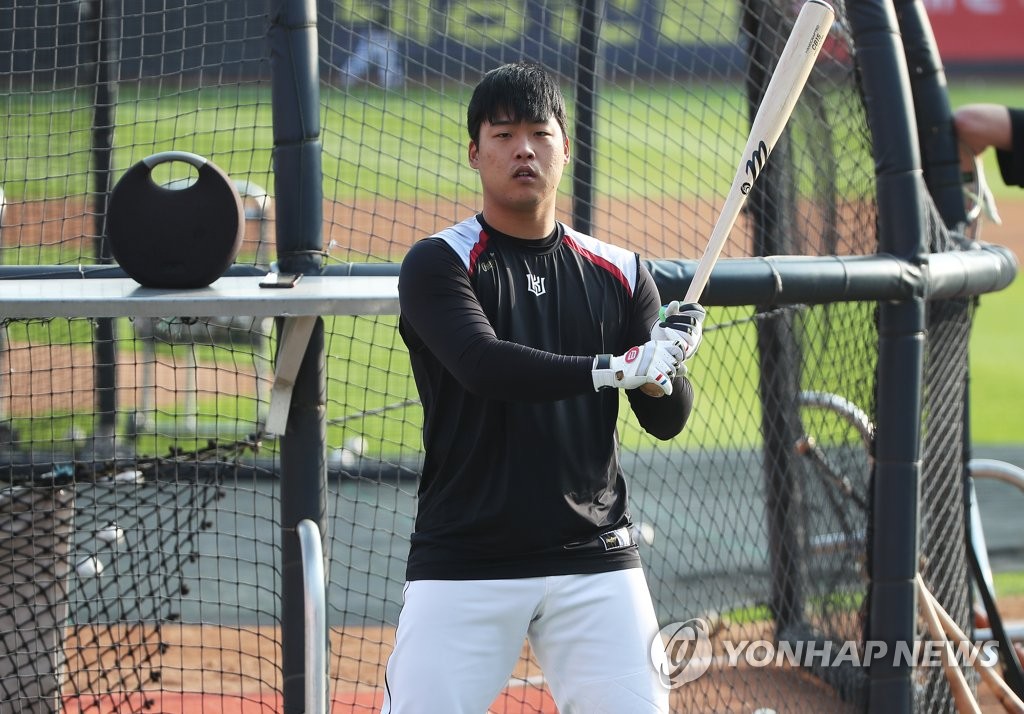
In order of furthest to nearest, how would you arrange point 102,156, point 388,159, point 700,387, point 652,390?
1. point 388,159
2. point 102,156
3. point 700,387
4. point 652,390

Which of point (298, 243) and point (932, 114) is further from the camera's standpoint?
point (932, 114)

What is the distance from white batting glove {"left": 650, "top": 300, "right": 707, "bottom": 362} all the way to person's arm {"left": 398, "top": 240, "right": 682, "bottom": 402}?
0.04 m

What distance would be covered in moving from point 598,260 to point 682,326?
334 mm

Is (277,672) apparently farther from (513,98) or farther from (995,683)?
→ (513,98)

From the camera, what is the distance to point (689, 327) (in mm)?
2201

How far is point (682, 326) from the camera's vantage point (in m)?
2.20

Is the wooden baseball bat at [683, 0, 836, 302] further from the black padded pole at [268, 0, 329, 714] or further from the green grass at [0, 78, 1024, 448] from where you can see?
the green grass at [0, 78, 1024, 448]

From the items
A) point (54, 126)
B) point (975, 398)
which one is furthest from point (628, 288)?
point (975, 398)

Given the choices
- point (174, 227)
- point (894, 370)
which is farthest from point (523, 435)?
point (894, 370)

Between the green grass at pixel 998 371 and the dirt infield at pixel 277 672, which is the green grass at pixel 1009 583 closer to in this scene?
the dirt infield at pixel 277 672

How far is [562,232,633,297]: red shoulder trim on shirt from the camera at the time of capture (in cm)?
246

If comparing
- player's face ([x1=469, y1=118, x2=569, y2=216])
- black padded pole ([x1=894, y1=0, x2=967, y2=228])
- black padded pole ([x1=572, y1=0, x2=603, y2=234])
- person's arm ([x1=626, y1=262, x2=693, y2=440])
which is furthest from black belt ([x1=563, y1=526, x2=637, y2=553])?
black padded pole ([x1=894, y1=0, x2=967, y2=228])

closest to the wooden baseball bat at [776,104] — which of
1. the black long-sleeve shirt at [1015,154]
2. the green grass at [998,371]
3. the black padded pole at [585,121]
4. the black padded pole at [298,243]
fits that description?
the black padded pole at [298,243]

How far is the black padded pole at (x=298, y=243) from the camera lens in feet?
8.89
